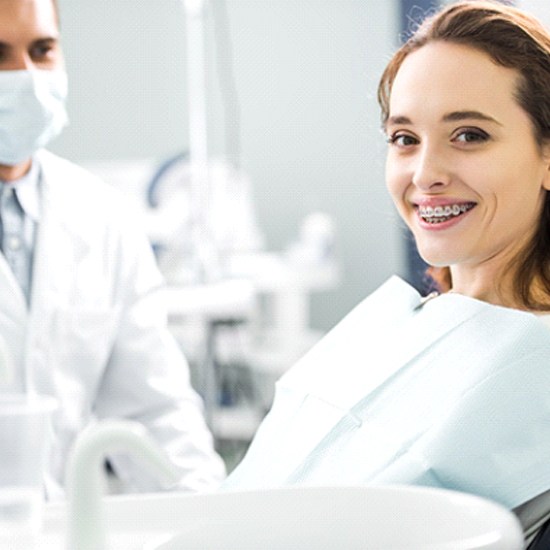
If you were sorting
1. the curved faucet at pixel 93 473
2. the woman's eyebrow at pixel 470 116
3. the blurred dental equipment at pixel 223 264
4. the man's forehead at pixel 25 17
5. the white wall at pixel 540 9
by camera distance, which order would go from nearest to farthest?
1. the curved faucet at pixel 93 473
2. the woman's eyebrow at pixel 470 116
3. the white wall at pixel 540 9
4. the man's forehead at pixel 25 17
5. the blurred dental equipment at pixel 223 264

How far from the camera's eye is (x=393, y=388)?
1.40 metres

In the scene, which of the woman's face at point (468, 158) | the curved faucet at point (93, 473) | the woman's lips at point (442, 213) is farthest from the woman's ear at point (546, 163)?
the curved faucet at point (93, 473)

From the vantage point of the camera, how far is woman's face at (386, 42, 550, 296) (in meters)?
1.45

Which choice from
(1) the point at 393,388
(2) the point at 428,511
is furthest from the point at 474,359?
(2) the point at 428,511

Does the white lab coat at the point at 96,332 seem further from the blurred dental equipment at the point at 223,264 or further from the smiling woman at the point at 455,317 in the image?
A: the blurred dental equipment at the point at 223,264

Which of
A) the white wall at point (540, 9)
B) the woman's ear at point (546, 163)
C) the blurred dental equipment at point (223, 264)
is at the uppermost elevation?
the white wall at point (540, 9)

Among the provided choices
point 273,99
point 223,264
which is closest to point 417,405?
point 223,264

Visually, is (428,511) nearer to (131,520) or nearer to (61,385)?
(131,520)

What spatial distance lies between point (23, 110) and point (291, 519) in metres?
1.25

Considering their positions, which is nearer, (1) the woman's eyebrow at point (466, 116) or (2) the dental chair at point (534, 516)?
(2) the dental chair at point (534, 516)

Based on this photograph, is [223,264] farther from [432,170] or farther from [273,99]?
[432,170]

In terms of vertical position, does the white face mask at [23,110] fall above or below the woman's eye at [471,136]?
below

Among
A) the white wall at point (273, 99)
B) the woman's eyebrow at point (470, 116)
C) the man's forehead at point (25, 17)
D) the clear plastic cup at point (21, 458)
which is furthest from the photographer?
the white wall at point (273, 99)

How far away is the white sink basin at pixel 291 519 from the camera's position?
99 centimetres
